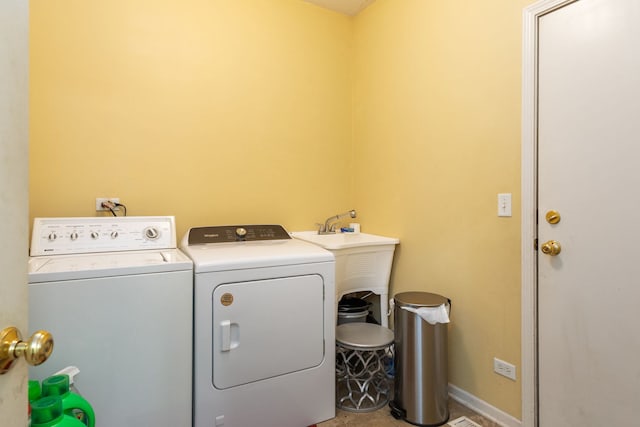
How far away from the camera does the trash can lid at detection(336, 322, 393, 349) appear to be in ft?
6.29

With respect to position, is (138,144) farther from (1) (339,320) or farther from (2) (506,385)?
(2) (506,385)

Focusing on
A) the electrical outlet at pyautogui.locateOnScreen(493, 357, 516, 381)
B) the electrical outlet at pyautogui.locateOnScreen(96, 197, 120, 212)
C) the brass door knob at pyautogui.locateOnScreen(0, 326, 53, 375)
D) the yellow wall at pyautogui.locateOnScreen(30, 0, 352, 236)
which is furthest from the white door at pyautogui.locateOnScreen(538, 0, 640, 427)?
the electrical outlet at pyautogui.locateOnScreen(96, 197, 120, 212)

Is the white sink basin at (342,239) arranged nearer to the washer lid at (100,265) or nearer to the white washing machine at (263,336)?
the white washing machine at (263,336)

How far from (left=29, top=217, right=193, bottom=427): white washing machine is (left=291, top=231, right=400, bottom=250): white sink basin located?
0.90 meters

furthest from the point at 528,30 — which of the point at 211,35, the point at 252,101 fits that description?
the point at 211,35

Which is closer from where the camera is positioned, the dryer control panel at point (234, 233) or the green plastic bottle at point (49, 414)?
the green plastic bottle at point (49, 414)

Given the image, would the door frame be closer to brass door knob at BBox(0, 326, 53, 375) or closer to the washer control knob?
brass door knob at BBox(0, 326, 53, 375)

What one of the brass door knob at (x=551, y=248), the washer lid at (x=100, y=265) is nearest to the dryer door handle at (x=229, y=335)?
the washer lid at (x=100, y=265)

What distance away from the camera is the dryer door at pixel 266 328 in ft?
5.08

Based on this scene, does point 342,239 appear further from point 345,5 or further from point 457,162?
point 345,5

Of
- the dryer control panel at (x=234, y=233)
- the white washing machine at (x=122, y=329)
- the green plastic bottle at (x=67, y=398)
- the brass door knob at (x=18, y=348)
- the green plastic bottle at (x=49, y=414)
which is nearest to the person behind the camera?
the brass door knob at (x=18, y=348)

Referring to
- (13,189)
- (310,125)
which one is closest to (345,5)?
(310,125)

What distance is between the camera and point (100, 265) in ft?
4.55

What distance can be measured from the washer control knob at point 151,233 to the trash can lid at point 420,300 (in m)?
1.37
